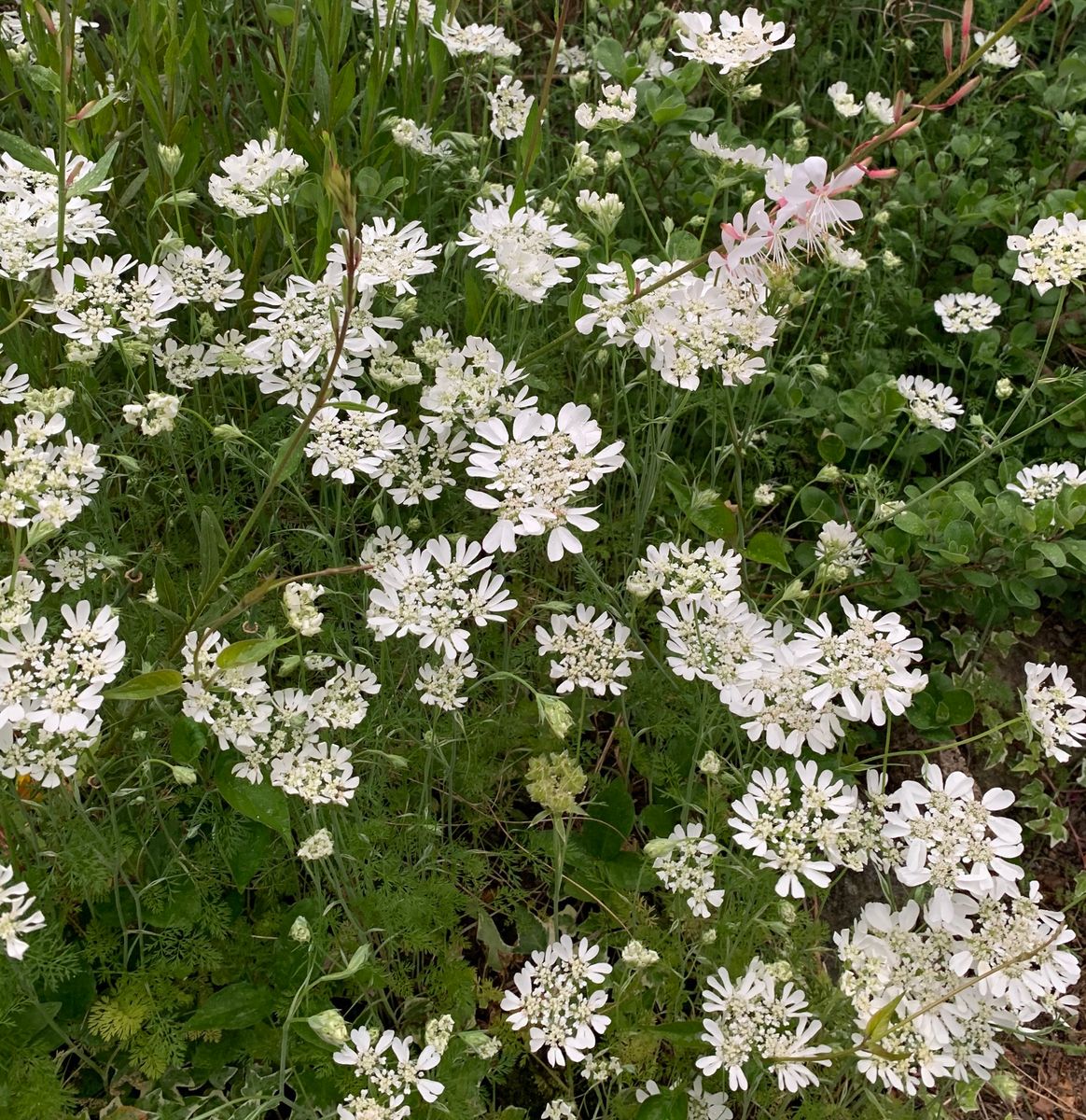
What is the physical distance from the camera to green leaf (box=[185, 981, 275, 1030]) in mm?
1665

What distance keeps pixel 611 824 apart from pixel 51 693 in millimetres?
998

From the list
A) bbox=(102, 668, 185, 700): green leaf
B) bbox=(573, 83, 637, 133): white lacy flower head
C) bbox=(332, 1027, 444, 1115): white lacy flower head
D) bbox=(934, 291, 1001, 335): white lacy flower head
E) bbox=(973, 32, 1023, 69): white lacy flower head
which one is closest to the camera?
bbox=(102, 668, 185, 700): green leaf

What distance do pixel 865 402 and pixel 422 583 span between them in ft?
3.76

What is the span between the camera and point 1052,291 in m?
2.61

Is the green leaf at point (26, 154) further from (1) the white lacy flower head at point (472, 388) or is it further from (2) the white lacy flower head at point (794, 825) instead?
(2) the white lacy flower head at point (794, 825)

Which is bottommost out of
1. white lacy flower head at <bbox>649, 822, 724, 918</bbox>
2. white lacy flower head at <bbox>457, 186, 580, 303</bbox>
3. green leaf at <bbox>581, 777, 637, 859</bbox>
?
green leaf at <bbox>581, 777, 637, 859</bbox>

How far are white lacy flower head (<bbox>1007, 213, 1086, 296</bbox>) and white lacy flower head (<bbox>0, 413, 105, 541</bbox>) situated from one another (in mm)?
1790

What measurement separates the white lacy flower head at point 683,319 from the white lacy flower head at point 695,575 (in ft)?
0.94

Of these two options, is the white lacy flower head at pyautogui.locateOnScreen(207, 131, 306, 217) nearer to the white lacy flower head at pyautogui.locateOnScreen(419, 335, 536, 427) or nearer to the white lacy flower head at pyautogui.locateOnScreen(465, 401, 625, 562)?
the white lacy flower head at pyautogui.locateOnScreen(419, 335, 536, 427)

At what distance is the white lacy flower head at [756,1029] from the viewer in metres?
1.64

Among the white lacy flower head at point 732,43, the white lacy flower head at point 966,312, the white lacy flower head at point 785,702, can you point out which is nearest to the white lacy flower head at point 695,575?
the white lacy flower head at point 785,702

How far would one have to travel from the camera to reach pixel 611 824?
200cm

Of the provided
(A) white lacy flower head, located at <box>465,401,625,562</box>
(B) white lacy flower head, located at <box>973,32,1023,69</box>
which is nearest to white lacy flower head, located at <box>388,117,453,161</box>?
(A) white lacy flower head, located at <box>465,401,625,562</box>

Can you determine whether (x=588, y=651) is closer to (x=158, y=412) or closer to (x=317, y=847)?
(x=317, y=847)
